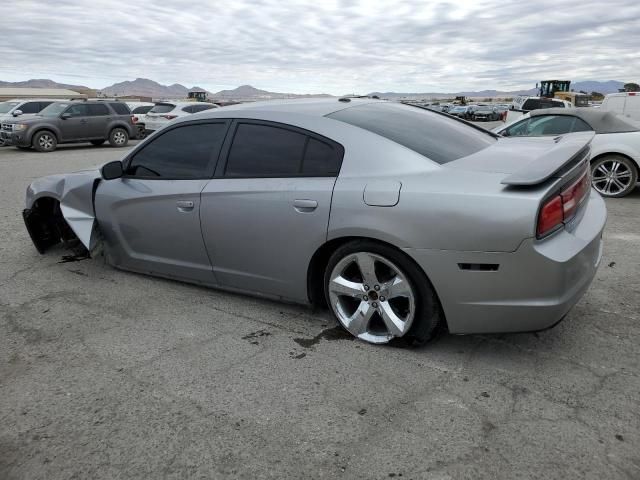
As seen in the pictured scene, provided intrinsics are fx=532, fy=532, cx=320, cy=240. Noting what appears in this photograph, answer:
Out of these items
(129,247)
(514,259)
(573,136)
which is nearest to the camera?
(514,259)

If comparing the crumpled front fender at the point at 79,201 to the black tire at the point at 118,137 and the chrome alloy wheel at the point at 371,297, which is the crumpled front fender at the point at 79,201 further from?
the black tire at the point at 118,137

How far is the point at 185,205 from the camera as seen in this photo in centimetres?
393

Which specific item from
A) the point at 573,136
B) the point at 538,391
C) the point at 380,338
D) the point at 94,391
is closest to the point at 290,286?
the point at 380,338

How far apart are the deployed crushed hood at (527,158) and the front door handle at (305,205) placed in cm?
82

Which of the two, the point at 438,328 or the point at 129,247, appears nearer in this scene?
the point at 438,328

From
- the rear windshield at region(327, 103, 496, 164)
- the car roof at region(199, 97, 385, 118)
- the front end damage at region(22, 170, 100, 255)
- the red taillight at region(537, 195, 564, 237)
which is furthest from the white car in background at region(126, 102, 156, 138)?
the red taillight at region(537, 195, 564, 237)

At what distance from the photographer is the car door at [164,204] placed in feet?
12.9

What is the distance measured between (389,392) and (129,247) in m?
2.71

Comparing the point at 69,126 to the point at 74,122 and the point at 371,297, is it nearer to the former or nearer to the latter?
the point at 74,122

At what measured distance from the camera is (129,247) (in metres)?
4.50

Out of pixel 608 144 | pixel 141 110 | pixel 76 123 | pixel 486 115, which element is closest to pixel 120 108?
pixel 76 123

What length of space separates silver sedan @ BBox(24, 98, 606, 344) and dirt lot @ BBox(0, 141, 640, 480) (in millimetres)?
295

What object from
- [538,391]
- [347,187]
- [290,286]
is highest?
[347,187]

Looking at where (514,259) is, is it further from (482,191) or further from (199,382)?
(199,382)
